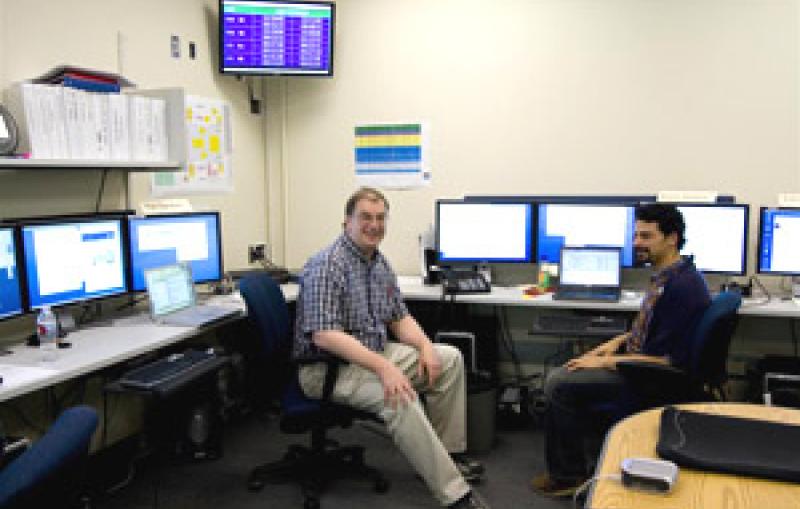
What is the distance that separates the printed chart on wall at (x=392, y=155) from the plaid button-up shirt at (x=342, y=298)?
1.27m

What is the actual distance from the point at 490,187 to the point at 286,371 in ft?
5.86

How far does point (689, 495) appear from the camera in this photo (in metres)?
1.29

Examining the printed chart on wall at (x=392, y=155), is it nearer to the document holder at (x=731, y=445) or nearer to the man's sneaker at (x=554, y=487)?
the man's sneaker at (x=554, y=487)

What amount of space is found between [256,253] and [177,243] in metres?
1.00

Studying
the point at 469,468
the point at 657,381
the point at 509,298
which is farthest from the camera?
the point at 509,298

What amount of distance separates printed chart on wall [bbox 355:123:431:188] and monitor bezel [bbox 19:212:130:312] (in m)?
1.62

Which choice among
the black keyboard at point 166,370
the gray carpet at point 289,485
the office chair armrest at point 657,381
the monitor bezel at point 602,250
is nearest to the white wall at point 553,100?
the monitor bezel at point 602,250

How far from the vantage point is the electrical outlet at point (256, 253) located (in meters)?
4.17

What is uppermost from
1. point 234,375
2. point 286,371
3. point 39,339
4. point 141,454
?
point 39,339

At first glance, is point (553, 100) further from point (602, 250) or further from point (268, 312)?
point (268, 312)

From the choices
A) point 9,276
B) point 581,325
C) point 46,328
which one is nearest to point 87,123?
point 9,276

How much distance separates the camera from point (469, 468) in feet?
9.78

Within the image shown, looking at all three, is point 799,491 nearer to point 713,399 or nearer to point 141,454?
point 713,399

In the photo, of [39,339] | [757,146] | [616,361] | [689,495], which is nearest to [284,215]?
[39,339]
